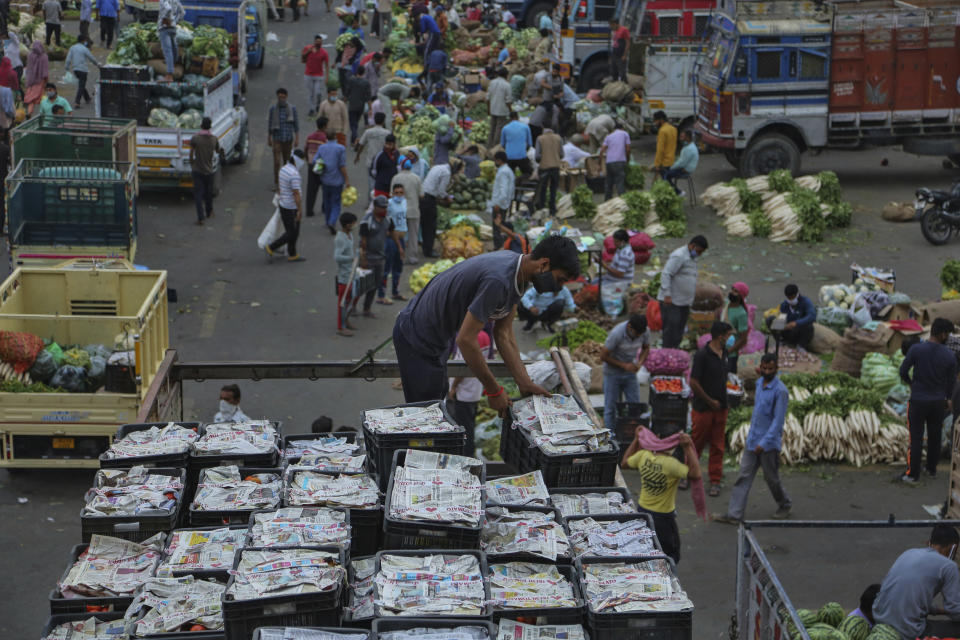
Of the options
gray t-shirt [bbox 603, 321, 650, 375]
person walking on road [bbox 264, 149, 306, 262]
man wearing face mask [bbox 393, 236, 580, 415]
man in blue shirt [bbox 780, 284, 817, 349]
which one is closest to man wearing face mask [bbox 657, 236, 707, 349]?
man in blue shirt [bbox 780, 284, 817, 349]

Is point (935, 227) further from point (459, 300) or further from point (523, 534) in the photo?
point (523, 534)

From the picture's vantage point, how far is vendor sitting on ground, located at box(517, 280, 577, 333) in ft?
51.7

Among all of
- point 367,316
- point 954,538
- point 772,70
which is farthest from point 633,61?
point 954,538

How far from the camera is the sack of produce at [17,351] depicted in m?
11.7

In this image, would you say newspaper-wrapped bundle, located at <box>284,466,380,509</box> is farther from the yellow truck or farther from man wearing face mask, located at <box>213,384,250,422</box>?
man wearing face mask, located at <box>213,384,250,422</box>

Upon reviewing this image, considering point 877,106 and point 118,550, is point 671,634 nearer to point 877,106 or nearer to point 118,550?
point 118,550

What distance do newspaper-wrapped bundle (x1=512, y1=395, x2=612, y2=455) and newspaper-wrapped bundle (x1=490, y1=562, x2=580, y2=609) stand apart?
52.8 inches

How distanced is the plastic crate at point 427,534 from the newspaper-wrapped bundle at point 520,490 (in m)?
0.61

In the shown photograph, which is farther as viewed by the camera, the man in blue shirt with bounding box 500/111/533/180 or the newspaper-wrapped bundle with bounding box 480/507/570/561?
the man in blue shirt with bounding box 500/111/533/180

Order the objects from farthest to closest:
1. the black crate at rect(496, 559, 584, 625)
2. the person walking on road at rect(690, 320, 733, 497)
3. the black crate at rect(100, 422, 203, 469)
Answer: the person walking on road at rect(690, 320, 733, 497) → the black crate at rect(100, 422, 203, 469) → the black crate at rect(496, 559, 584, 625)

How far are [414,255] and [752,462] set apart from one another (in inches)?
336

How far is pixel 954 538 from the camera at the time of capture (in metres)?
8.52

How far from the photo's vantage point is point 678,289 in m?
14.2

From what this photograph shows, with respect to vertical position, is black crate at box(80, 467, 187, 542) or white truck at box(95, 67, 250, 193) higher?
white truck at box(95, 67, 250, 193)
